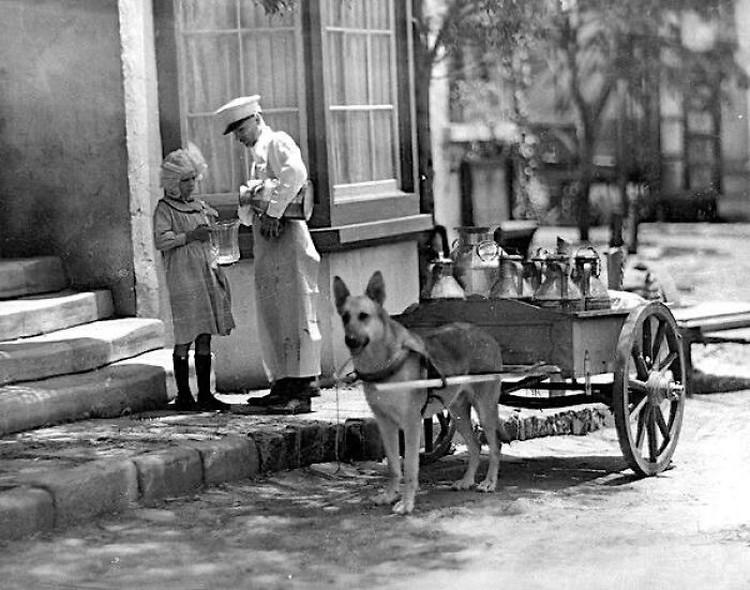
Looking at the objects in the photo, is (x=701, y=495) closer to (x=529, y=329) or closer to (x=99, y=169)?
(x=529, y=329)

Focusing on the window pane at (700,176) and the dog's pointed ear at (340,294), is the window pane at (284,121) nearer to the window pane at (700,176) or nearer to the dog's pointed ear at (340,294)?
the dog's pointed ear at (340,294)

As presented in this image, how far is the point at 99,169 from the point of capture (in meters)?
9.93

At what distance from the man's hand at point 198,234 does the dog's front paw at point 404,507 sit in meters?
2.38

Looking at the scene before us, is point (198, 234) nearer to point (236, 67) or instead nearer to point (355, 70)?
point (236, 67)

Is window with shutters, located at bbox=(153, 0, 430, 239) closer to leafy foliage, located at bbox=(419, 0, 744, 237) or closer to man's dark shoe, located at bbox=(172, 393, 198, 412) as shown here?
man's dark shoe, located at bbox=(172, 393, 198, 412)

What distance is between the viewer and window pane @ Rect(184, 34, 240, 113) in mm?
10664

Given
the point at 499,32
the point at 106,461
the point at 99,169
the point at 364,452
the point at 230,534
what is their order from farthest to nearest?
the point at 499,32 < the point at 99,169 < the point at 364,452 < the point at 106,461 < the point at 230,534

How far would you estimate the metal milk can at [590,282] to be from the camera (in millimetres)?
8156

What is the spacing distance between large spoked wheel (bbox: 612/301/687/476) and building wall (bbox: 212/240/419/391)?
2724mm

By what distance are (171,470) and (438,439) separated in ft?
6.20

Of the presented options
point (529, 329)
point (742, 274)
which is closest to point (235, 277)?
point (529, 329)

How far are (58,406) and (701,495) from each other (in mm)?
3601

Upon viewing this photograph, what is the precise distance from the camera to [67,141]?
10000 mm

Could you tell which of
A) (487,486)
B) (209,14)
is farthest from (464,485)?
(209,14)
